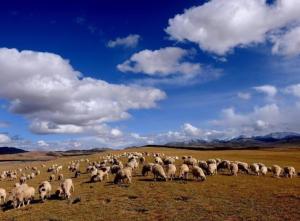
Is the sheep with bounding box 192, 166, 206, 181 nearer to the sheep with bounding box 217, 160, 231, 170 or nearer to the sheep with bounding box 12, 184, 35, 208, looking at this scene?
the sheep with bounding box 217, 160, 231, 170

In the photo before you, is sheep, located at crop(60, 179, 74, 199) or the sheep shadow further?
sheep, located at crop(60, 179, 74, 199)

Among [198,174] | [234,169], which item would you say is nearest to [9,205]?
[198,174]

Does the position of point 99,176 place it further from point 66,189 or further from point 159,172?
point 66,189

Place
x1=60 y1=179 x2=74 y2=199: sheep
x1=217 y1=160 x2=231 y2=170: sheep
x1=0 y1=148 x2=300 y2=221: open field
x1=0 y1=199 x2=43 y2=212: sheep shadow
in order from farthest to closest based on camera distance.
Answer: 1. x1=217 y1=160 x2=231 y2=170: sheep
2. x1=60 y1=179 x2=74 y2=199: sheep
3. x1=0 y1=199 x2=43 y2=212: sheep shadow
4. x1=0 y1=148 x2=300 y2=221: open field

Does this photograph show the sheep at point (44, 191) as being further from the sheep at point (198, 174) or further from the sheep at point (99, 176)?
the sheep at point (198, 174)

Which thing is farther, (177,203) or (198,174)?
(198,174)

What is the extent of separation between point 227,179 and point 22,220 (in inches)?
963

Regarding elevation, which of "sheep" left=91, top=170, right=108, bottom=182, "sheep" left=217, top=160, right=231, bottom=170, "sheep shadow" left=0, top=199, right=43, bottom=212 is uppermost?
"sheep" left=217, top=160, right=231, bottom=170

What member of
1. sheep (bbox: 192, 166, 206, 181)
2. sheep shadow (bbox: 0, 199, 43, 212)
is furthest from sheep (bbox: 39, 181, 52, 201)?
sheep (bbox: 192, 166, 206, 181)

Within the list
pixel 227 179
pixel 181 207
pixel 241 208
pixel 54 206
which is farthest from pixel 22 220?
pixel 227 179

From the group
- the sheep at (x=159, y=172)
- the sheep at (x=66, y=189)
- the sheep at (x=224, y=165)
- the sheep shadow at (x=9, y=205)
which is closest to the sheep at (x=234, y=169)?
the sheep at (x=224, y=165)

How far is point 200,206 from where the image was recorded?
97.0ft

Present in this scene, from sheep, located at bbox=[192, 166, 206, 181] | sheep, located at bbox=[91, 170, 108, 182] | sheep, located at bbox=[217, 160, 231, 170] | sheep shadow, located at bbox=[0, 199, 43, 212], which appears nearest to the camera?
sheep shadow, located at bbox=[0, 199, 43, 212]

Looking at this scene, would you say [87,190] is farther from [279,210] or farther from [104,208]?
[279,210]
